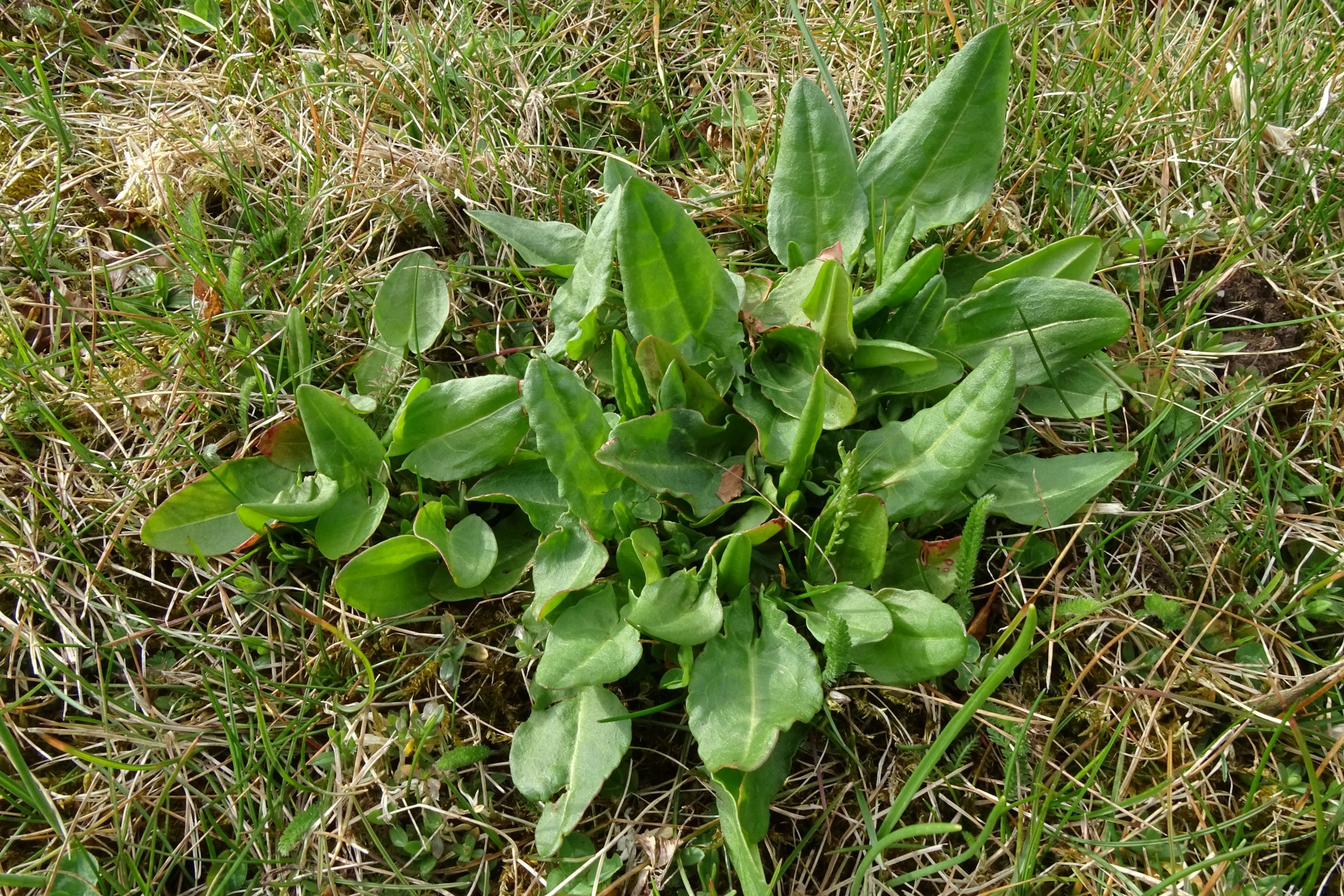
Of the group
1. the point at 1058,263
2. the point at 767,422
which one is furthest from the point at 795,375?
the point at 1058,263

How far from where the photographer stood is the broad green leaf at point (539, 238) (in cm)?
184

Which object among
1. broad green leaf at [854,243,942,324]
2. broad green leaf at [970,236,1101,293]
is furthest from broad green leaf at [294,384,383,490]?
broad green leaf at [970,236,1101,293]

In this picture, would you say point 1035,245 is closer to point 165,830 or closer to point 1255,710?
point 1255,710

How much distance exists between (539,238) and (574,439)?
0.50m

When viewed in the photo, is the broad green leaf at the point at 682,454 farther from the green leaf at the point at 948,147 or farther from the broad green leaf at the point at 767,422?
the green leaf at the point at 948,147

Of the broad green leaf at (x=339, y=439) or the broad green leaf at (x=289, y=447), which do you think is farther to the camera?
the broad green leaf at (x=289, y=447)

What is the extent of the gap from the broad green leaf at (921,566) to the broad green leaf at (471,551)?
69 cm

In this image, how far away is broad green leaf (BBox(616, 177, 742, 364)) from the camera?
1593 millimetres

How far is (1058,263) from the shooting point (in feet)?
5.82

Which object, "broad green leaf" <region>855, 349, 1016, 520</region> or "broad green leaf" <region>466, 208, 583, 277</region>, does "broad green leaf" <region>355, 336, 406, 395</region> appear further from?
"broad green leaf" <region>855, 349, 1016, 520</region>

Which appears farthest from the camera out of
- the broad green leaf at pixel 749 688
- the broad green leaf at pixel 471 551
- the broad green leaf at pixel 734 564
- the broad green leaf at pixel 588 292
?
the broad green leaf at pixel 588 292

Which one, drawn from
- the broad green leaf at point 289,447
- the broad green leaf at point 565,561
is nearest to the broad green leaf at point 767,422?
the broad green leaf at point 565,561

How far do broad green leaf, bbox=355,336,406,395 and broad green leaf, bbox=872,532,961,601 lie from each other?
3.37 feet

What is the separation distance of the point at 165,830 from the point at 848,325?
4.65 feet
